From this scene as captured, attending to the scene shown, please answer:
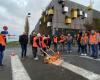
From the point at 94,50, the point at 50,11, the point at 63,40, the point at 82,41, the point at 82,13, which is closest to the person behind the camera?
the point at 94,50

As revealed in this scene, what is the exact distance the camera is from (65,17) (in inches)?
2891

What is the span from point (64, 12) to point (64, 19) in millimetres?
1608

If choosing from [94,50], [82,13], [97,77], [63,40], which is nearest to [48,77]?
[97,77]

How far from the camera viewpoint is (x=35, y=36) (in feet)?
73.7

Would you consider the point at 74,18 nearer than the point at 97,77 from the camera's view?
No

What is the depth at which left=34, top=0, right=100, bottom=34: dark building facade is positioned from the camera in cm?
7112

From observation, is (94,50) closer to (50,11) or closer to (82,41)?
(82,41)

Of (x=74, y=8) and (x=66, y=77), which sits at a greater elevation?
(x=74, y=8)

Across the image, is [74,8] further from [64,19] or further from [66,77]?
[66,77]

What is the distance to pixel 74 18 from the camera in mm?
75438

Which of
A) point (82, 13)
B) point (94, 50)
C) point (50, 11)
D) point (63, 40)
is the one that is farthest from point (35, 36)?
point (82, 13)

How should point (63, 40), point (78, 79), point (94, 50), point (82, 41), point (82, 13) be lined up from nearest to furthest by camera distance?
1. point (78, 79)
2. point (94, 50)
3. point (82, 41)
4. point (63, 40)
5. point (82, 13)

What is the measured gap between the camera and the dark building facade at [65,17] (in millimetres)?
71125

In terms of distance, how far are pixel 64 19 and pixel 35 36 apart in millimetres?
50997
